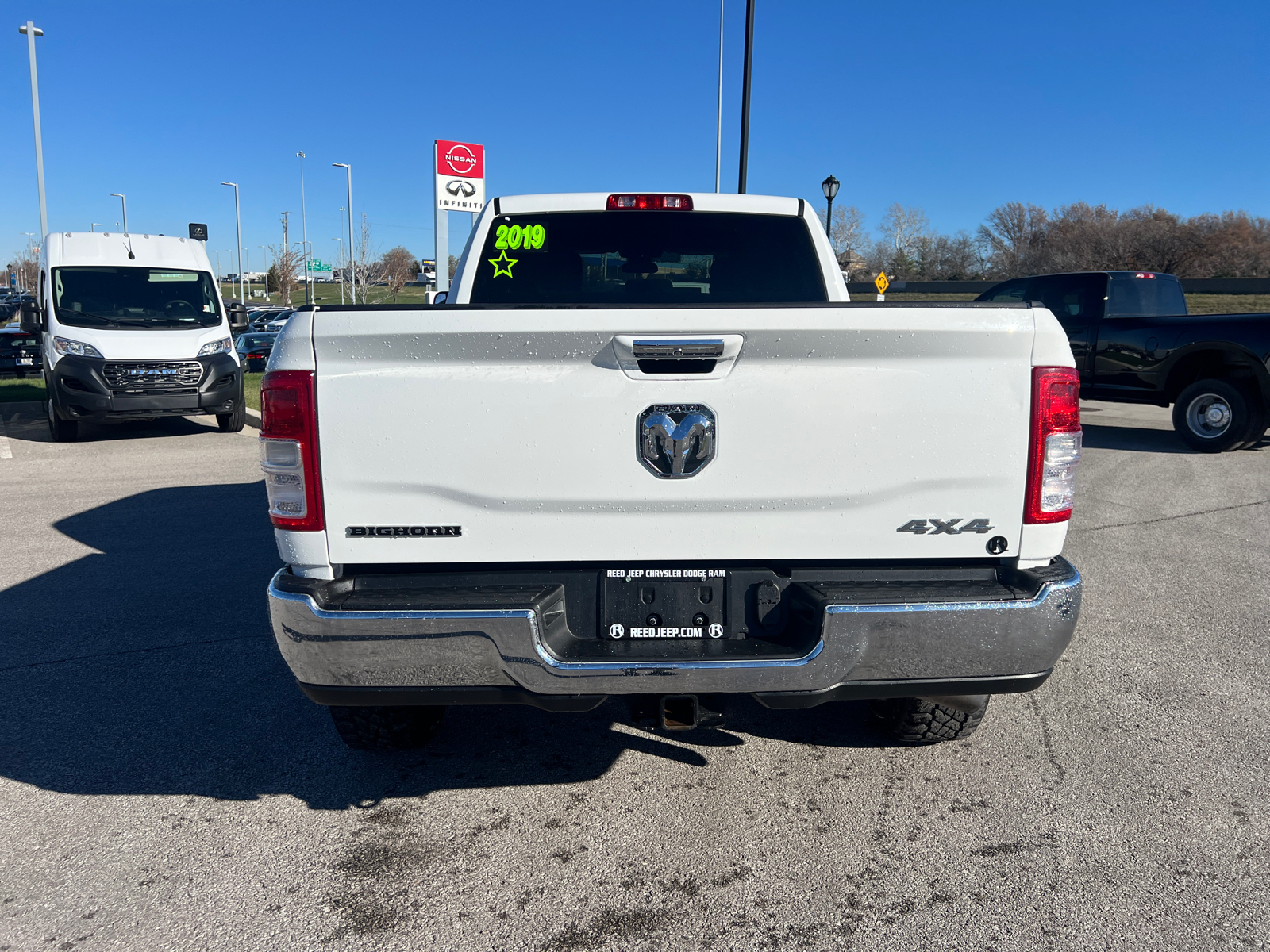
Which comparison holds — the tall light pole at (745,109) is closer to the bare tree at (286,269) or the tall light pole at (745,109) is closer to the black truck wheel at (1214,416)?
the black truck wheel at (1214,416)

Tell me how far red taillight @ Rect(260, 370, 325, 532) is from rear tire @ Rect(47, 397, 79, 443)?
11195 millimetres

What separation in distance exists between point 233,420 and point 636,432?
1175cm

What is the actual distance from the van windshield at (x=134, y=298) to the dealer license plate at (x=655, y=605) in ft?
37.9

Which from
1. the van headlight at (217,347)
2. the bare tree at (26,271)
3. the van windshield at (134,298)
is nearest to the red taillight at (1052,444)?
the van headlight at (217,347)

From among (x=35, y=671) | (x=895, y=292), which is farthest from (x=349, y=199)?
(x=35, y=671)

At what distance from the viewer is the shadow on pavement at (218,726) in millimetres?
3480

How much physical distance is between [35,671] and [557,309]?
136 inches

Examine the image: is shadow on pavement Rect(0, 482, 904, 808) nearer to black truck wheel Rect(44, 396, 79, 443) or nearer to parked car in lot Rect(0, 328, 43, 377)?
black truck wheel Rect(44, 396, 79, 443)

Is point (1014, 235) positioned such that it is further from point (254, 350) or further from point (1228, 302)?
point (254, 350)

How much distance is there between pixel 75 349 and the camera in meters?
11.7

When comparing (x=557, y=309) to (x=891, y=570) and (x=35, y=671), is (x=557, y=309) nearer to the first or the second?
(x=891, y=570)

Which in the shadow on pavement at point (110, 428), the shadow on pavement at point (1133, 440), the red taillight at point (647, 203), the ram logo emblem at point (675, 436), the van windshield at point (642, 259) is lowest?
the shadow on pavement at point (110, 428)

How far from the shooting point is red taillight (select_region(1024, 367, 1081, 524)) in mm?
2693

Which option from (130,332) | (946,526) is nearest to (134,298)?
(130,332)
